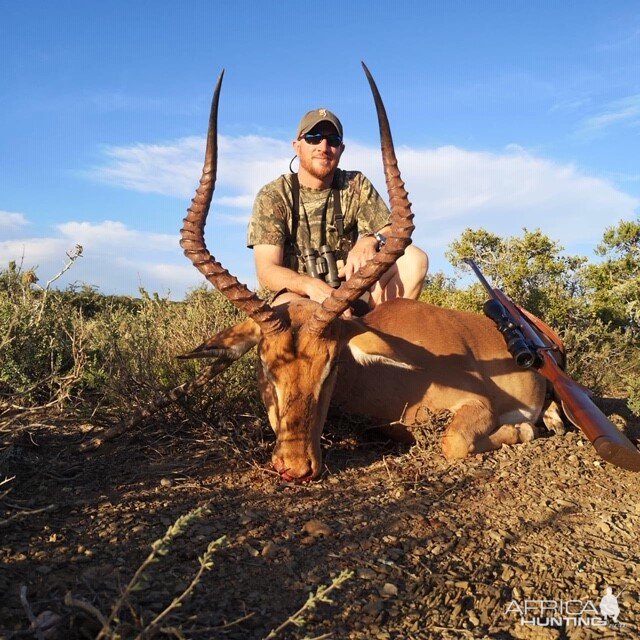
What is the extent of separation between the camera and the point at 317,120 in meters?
7.54

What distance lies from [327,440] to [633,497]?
2.32 meters

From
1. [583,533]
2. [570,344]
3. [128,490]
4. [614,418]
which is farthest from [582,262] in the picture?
[128,490]

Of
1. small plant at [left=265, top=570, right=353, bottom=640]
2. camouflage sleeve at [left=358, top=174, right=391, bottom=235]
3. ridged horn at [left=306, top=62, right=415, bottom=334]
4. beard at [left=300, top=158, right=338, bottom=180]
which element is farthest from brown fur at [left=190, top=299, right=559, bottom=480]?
beard at [left=300, top=158, right=338, bottom=180]

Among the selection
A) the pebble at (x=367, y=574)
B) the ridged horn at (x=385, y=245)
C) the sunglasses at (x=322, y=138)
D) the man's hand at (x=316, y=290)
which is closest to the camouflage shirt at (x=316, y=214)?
the sunglasses at (x=322, y=138)

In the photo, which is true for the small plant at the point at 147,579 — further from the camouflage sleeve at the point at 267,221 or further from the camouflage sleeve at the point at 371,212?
the camouflage sleeve at the point at 371,212

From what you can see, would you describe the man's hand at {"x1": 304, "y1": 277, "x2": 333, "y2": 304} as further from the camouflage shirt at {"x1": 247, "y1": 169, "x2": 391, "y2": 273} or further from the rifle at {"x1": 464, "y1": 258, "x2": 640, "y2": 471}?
the rifle at {"x1": 464, "y1": 258, "x2": 640, "y2": 471}

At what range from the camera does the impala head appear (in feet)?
15.0

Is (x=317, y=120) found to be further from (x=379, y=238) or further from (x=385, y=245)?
(x=385, y=245)

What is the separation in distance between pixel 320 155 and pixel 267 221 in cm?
100

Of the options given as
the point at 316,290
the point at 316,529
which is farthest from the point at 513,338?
the point at 316,529

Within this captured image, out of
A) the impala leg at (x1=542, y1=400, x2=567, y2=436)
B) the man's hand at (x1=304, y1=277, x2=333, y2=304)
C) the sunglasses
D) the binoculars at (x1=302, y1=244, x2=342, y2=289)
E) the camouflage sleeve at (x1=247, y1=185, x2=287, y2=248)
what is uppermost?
the sunglasses

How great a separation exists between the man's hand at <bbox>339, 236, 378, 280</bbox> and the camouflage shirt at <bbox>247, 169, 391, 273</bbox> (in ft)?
1.83

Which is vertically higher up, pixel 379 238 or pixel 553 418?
pixel 379 238

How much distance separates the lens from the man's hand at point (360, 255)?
6914mm
